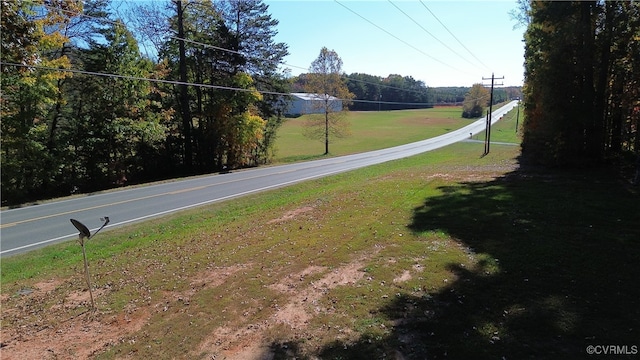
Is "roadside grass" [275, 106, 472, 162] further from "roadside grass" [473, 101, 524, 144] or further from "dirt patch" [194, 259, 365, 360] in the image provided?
"dirt patch" [194, 259, 365, 360]

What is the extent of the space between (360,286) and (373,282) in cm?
25

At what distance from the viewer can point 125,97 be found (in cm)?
2517

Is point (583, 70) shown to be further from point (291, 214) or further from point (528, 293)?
point (528, 293)

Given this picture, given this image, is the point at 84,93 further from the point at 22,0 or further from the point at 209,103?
the point at 22,0

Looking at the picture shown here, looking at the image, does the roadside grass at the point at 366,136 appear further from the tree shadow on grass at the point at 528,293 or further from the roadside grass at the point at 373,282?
the tree shadow on grass at the point at 528,293

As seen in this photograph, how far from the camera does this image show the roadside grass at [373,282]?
488 cm

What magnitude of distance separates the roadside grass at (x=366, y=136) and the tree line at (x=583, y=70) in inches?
1110

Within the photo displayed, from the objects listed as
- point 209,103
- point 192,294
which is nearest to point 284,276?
point 192,294

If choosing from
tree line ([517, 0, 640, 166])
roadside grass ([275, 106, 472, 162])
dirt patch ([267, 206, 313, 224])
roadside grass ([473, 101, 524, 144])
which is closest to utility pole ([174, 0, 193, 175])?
roadside grass ([275, 106, 472, 162])

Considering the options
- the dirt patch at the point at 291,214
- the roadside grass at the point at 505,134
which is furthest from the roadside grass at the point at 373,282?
the roadside grass at the point at 505,134

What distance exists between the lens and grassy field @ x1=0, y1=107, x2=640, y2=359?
488 cm

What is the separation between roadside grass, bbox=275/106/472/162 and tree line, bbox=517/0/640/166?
28202 millimetres

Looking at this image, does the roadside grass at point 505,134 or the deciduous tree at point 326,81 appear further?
the roadside grass at point 505,134

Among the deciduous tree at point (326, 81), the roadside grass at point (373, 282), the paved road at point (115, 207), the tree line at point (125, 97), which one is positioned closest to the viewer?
the roadside grass at point (373, 282)
